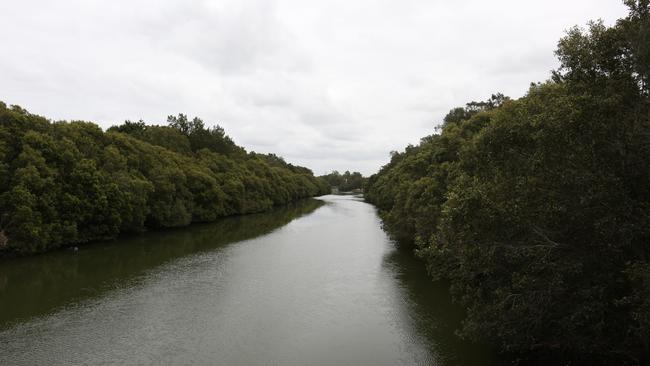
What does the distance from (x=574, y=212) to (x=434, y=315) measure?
1284 centimetres

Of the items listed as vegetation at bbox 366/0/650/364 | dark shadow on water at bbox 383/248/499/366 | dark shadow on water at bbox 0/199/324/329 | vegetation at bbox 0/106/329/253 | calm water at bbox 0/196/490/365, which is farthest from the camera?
vegetation at bbox 0/106/329/253

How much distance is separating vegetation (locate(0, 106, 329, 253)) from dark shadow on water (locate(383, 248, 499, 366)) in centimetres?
2889

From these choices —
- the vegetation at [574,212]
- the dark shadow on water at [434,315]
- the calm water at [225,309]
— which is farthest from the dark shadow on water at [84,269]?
the vegetation at [574,212]

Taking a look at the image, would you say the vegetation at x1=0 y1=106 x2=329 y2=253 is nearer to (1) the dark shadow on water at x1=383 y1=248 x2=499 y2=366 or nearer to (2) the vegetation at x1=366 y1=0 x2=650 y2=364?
(1) the dark shadow on water at x1=383 y1=248 x2=499 y2=366

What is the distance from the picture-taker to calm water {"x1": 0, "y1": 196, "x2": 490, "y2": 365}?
19500 millimetres

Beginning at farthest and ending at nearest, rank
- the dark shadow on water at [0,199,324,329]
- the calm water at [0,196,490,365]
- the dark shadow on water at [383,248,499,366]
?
the dark shadow on water at [0,199,324,329] < the calm water at [0,196,490,365] < the dark shadow on water at [383,248,499,366]

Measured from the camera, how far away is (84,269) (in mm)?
35375

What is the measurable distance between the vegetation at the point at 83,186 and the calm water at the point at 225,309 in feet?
8.80

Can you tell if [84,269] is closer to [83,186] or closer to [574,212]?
[83,186]

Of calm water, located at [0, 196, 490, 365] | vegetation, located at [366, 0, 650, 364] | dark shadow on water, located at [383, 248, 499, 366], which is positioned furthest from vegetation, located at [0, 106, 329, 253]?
vegetation, located at [366, 0, 650, 364]

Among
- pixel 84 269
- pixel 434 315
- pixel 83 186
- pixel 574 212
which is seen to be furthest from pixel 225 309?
A: pixel 83 186

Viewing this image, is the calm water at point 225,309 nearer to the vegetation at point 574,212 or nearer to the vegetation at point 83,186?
the vegetation at point 83,186

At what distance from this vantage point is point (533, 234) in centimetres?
1528

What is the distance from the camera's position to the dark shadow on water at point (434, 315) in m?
19.2
